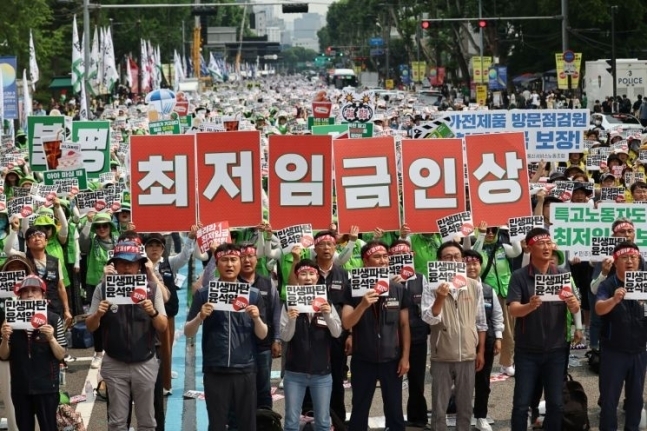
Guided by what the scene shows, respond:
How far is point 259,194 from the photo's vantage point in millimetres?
11445

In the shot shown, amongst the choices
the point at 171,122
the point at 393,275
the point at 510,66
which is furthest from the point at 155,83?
the point at 393,275

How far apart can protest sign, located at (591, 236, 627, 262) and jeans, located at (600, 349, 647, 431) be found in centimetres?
121

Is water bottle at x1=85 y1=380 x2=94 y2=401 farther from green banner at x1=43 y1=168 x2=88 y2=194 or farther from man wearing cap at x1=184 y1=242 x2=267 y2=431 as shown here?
green banner at x1=43 y1=168 x2=88 y2=194

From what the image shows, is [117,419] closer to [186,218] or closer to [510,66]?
[186,218]

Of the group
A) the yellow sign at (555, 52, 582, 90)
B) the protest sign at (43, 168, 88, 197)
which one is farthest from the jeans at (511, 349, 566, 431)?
the yellow sign at (555, 52, 582, 90)

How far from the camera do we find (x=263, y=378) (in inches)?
409

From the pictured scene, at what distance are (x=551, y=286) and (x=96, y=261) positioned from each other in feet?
16.8

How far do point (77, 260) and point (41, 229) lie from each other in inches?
50.7

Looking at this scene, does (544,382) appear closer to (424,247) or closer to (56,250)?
(424,247)

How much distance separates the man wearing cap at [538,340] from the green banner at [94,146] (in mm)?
10992

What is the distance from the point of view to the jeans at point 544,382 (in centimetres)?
984

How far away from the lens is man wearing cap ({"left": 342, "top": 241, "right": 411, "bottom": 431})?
9773 mm

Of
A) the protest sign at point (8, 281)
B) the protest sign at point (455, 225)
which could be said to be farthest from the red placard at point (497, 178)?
the protest sign at point (8, 281)

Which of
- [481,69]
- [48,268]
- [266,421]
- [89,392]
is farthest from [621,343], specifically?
[481,69]
